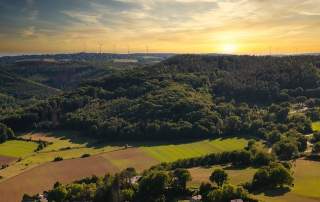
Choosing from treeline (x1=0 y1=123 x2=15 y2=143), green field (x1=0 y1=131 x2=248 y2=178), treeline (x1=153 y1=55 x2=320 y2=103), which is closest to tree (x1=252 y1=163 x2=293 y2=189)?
green field (x1=0 y1=131 x2=248 y2=178)

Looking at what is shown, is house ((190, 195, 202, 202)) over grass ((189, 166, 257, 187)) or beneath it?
beneath

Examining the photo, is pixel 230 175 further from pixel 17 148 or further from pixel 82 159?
pixel 17 148

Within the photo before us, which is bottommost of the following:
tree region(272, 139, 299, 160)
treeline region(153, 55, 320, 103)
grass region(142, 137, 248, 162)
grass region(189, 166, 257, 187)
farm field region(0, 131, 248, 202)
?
farm field region(0, 131, 248, 202)

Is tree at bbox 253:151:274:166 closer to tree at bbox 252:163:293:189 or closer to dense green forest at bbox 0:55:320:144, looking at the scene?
tree at bbox 252:163:293:189

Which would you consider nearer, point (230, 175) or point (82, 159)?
point (230, 175)

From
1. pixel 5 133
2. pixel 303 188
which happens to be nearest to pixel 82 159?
pixel 5 133

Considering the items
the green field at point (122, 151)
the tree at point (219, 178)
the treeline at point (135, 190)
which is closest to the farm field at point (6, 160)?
the green field at point (122, 151)

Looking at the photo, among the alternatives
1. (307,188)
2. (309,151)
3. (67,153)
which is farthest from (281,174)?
(67,153)

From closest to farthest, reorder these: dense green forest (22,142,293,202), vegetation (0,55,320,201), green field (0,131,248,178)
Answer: dense green forest (22,142,293,202)
vegetation (0,55,320,201)
green field (0,131,248,178)
